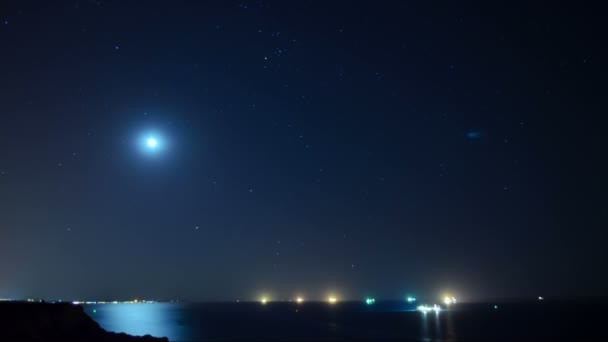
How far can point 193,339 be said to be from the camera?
2657 inches

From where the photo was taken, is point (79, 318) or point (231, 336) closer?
point (79, 318)

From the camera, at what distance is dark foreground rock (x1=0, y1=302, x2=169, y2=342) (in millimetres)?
33406

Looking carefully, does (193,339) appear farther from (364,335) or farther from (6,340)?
(6,340)

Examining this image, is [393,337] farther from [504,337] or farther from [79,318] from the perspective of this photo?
[79,318]

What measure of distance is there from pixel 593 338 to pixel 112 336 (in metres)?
65.1

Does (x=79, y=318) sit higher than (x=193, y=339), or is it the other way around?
(x=79, y=318)

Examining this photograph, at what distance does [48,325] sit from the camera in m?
37.2

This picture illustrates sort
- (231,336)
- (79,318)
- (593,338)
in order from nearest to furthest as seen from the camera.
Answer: (79,318), (593,338), (231,336)

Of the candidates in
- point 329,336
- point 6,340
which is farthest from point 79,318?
point 329,336

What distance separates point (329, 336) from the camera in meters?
75.1

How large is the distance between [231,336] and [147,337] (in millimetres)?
31677

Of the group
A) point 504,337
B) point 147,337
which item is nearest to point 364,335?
point 504,337

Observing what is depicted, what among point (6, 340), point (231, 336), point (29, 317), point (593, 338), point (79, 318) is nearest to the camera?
point (6, 340)

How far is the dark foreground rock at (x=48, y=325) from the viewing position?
110 ft
